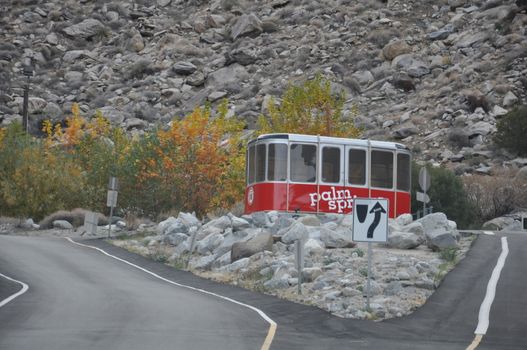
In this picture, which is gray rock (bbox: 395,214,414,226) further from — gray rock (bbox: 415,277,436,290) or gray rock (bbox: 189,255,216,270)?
gray rock (bbox: 415,277,436,290)

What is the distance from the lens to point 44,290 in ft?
83.0

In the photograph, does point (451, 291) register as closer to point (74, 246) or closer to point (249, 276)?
point (249, 276)

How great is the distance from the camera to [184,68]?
96188 millimetres

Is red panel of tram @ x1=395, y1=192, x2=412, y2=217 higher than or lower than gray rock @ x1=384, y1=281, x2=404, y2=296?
higher

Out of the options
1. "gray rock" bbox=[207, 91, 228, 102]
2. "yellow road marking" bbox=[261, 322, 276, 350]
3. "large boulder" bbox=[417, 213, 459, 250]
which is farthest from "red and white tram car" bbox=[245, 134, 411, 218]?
"gray rock" bbox=[207, 91, 228, 102]

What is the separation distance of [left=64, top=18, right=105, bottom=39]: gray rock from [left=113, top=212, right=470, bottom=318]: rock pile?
73199 mm

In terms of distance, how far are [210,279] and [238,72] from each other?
6448cm

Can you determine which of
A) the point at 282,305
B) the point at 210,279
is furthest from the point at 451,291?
the point at 210,279

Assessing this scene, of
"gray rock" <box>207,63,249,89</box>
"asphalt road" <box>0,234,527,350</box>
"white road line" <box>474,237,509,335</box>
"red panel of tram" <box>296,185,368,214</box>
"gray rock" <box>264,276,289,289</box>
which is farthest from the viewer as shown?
"gray rock" <box>207,63,249,89</box>

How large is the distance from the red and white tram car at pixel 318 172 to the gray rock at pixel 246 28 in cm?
6653

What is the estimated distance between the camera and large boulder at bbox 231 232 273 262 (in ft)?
104

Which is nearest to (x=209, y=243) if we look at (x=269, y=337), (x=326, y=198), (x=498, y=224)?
(x=326, y=198)

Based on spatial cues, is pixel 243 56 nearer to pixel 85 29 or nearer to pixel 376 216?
pixel 85 29

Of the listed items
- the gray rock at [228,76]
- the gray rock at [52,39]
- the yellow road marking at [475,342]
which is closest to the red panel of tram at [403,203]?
the yellow road marking at [475,342]
